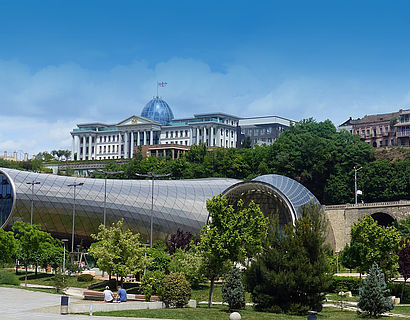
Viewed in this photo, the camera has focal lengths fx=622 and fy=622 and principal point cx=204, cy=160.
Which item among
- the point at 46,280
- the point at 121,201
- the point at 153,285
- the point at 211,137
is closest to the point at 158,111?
the point at 211,137

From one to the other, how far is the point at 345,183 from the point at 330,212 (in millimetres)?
13610

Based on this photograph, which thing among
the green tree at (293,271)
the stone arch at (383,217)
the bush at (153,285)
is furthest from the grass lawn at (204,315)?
the stone arch at (383,217)

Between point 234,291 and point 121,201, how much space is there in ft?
171

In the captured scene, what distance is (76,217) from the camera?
83688 mm

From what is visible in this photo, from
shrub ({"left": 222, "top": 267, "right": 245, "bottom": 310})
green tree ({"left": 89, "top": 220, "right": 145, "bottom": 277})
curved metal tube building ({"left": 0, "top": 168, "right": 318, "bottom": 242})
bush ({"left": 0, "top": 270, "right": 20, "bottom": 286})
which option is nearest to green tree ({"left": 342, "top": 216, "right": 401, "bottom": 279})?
shrub ({"left": 222, "top": 267, "right": 245, "bottom": 310})

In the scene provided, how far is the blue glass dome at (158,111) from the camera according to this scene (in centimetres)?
19288

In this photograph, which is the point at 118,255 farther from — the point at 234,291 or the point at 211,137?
the point at 211,137

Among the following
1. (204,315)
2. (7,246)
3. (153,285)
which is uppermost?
(7,246)

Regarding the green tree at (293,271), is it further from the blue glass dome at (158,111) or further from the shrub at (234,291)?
the blue glass dome at (158,111)

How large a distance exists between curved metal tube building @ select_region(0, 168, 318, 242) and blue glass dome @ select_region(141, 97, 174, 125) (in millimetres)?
103026

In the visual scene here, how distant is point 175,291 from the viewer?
3516 cm

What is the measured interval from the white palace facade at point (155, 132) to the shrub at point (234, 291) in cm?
14076

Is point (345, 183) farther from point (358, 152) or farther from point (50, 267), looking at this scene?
point (50, 267)

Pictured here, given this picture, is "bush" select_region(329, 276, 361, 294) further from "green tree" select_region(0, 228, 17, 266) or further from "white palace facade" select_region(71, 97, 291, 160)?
"white palace facade" select_region(71, 97, 291, 160)
